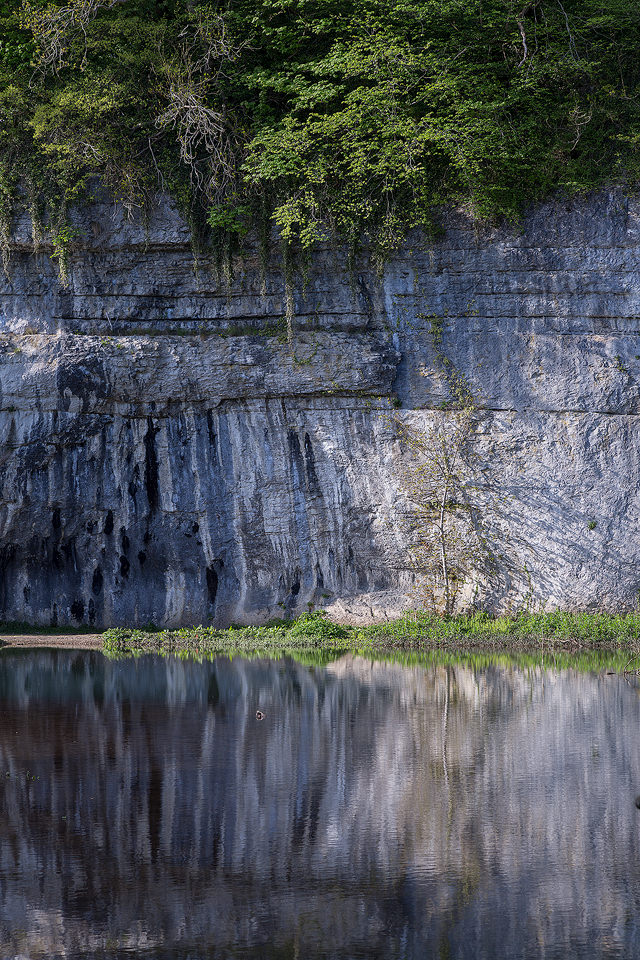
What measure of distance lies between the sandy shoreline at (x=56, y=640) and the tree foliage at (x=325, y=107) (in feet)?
32.4

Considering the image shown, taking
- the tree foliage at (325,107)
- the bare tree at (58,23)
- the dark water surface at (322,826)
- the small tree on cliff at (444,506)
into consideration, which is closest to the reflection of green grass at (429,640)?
the small tree on cliff at (444,506)

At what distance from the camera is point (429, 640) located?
61.7 ft

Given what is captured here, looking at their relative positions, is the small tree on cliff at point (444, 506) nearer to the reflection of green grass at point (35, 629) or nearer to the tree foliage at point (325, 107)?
the tree foliage at point (325, 107)

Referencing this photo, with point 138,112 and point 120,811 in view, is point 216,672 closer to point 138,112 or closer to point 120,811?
point 120,811

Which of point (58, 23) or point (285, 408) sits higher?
point (58, 23)

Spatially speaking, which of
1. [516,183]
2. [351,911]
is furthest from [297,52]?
[351,911]

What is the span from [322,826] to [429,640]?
1194 centimetres

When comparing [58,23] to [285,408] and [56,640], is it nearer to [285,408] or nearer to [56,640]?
[285,408]

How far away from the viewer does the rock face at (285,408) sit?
2175 centimetres

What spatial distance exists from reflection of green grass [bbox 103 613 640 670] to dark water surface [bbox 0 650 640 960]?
4345 mm

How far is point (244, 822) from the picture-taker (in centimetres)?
711

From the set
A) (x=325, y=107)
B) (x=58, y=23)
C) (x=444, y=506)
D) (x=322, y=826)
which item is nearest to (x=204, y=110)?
(x=325, y=107)

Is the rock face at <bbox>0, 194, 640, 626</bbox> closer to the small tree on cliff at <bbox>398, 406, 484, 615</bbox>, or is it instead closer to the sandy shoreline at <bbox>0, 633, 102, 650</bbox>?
the small tree on cliff at <bbox>398, 406, 484, 615</bbox>

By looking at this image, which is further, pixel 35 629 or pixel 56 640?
pixel 35 629
